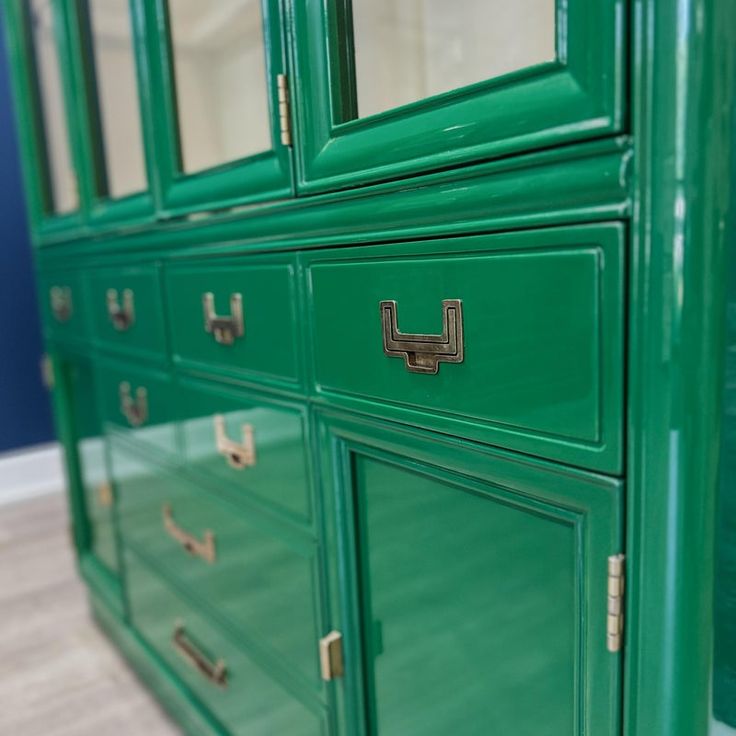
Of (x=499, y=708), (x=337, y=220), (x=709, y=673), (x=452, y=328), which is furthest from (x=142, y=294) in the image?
(x=709, y=673)

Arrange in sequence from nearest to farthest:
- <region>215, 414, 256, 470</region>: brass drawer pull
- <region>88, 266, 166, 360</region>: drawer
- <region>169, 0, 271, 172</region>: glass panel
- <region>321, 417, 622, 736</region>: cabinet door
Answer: <region>321, 417, 622, 736</region>: cabinet door
<region>215, 414, 256, 470</region>: brass drawer pull
<region>169, 0, 271, 172</region>: glass panel
<region>88, 266, 166, 360</region>: drawer

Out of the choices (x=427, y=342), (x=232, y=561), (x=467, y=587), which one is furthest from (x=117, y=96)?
(x=467, y=587)

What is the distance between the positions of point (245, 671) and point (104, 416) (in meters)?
0.71

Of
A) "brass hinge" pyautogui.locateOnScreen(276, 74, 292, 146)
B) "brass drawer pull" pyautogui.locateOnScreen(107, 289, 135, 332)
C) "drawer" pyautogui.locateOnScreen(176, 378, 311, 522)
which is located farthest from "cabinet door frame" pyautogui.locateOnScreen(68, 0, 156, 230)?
"brass hinge" pyautogui.locateOnScreen(276, 74, 292, 146)

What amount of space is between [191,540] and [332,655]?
0.45m

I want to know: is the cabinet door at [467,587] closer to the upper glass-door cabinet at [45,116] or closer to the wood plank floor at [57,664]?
the wood plank floor at [57,664]

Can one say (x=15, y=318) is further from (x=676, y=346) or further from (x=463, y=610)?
(x=676, y=346)

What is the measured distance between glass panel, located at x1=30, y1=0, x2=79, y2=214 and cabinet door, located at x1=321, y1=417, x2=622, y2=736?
1074 millimetres

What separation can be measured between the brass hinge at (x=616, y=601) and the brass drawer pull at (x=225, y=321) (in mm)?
580

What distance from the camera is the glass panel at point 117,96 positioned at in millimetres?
1248

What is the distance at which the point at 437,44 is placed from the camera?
0.89m

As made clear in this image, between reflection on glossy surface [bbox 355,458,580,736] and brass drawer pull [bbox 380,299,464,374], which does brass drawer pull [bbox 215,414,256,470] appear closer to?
reflection on glossy surface [bbox 355,458,580,736]

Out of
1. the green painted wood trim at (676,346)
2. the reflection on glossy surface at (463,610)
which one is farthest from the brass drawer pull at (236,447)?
the green painted wood trim at (676,346)

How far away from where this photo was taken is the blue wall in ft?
9.55
